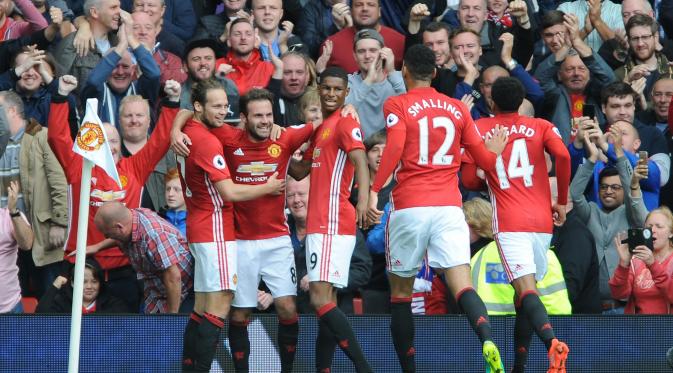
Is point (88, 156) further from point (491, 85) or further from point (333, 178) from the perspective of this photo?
point (491, 85)

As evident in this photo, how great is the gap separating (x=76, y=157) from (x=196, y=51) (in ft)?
7.37

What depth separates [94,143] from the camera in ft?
31.7

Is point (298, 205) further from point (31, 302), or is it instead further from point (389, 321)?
point (31, 302)

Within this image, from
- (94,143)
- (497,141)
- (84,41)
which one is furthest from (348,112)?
(84,41)

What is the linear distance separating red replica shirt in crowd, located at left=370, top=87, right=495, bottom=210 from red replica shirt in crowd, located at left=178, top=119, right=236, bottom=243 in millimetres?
1299

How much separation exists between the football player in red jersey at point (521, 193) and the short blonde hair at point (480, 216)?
1.06 metres

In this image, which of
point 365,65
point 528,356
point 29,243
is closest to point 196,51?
point 365,65

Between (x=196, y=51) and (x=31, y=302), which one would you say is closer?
(x=31, y=302)

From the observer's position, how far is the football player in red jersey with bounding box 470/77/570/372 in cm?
1111

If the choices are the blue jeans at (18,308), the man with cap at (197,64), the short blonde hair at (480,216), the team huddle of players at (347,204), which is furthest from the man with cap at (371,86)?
the blue jeans at (18,308)

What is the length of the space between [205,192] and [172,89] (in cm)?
150

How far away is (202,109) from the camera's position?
1138 centimetres

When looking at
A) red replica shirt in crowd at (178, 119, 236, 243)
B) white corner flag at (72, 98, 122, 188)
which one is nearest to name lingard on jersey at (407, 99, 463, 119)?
red replica shirt in crowd at (178, 119, 236, 243)

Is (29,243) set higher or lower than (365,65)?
lower
